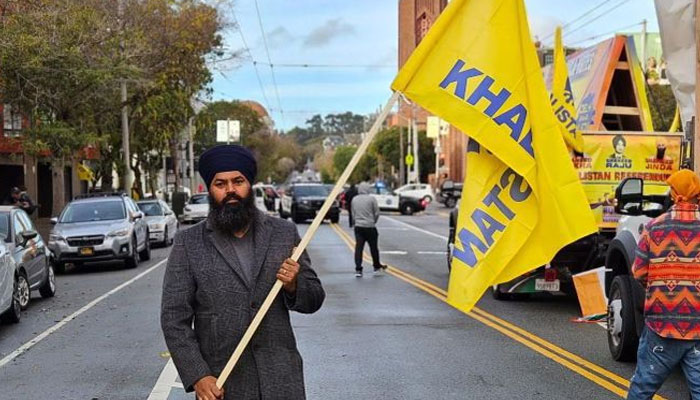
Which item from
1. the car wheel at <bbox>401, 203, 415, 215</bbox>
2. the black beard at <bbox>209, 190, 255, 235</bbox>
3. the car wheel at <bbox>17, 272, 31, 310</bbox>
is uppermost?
the black beard at <bbox>209, 190, 255, 235</bbox>

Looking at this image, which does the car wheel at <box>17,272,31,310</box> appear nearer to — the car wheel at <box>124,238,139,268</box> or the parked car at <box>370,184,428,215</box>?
the car wheel at <box>124,238,139,268</box>

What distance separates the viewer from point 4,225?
13.1 meters

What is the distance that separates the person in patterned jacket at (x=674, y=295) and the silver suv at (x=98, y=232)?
1486 cm

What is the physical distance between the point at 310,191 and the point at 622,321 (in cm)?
3013

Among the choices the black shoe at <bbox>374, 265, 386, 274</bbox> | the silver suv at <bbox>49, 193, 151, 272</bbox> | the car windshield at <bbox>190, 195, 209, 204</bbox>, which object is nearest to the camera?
the black shoe at <bbox>374, 265, 386, 274</bbox>

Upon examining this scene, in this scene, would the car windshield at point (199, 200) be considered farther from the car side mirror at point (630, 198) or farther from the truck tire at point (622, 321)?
the car side mirror at point (630, 198)

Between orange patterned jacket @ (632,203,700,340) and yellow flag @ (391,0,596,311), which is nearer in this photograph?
yellow flag @ (391,0,596,311)

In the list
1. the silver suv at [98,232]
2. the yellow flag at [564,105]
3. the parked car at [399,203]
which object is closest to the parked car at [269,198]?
the parked car at [399,203]

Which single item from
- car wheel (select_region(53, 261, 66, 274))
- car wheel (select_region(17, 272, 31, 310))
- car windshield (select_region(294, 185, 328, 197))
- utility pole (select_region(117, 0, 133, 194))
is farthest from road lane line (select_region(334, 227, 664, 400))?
car windshield (select_region(294, 185, 328, 197))

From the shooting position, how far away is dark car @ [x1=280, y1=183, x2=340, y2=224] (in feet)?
121

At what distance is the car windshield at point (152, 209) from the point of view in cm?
2727

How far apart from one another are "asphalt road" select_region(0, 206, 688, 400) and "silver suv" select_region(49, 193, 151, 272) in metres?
3.44

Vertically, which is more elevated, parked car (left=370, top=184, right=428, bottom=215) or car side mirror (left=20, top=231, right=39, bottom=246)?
car side mirror (left=20, top=231, right=39, bottom=246)

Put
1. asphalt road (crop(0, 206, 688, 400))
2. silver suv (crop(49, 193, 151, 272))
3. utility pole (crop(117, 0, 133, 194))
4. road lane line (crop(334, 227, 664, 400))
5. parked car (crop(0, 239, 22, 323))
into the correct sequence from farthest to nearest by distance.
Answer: utility pole (crop(117, 0, 133, 194)) < silver suv (crop(49, 193, 151, 272)) < parked car (crop(0, 239, 22, 323)) < road lane line (crop(334, 227, 664, 400)) < asphalt road (crop(0, 206, 688, 400))
